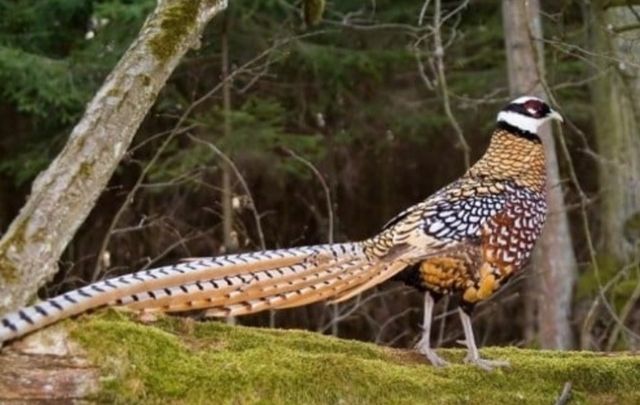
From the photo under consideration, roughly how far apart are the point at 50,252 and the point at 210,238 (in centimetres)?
946

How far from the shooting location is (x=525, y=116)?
17.7 ft

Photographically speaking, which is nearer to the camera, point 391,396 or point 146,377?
point 146,377

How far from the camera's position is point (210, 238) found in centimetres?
1405

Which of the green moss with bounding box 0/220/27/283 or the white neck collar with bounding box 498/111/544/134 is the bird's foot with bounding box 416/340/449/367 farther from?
the green moss with bounding box 0/220/27/283

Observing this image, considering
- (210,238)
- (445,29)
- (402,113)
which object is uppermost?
(445,29)

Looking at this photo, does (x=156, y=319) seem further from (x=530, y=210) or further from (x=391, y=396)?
(x=530, y=210)

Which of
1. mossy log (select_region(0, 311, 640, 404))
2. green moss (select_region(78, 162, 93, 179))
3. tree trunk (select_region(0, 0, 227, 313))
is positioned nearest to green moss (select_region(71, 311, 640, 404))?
mossy log (select_region(0, 311, 640, 404))

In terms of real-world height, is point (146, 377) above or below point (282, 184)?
above

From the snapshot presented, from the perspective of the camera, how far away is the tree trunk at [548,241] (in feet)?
34.2

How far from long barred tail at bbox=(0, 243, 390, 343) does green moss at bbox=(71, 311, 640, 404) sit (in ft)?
0.33

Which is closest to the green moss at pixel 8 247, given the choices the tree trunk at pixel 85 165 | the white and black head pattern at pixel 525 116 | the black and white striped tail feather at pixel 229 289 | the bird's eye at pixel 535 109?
the tree trunk at pixel 85 165

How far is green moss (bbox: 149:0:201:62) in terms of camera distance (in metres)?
4.93

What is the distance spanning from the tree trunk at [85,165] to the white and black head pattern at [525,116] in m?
1.44

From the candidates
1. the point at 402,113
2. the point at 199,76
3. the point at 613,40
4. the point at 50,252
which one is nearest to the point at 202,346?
the point at 50,252
